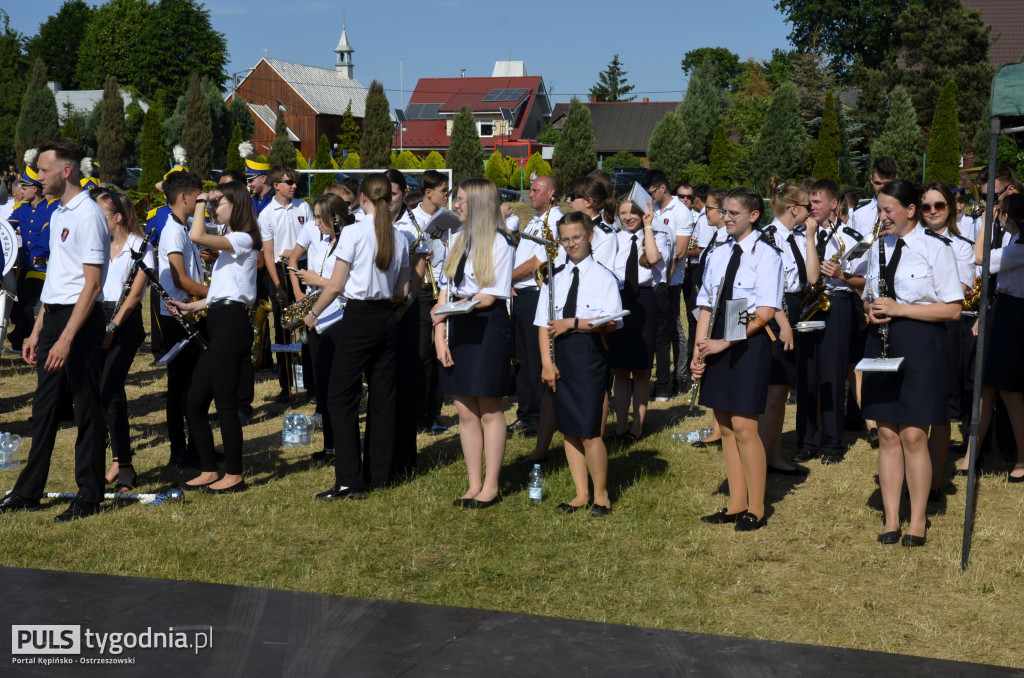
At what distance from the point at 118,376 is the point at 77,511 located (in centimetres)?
106

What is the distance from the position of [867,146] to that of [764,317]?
46.7 meters

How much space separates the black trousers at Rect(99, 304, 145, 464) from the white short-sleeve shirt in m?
0.93

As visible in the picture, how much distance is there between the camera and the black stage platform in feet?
15.2

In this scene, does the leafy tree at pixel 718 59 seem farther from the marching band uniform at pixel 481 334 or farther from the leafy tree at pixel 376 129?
the marching band uniform at pixel 481 334

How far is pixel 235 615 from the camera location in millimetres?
5254

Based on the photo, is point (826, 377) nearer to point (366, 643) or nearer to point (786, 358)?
point (786, 358)

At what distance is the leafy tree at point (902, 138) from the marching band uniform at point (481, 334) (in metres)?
38.8

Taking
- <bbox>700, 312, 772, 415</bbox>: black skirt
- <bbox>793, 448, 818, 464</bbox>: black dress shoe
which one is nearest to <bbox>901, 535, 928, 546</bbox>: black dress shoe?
<bbox>700, 312, 772, 415</bbox>: black skirt

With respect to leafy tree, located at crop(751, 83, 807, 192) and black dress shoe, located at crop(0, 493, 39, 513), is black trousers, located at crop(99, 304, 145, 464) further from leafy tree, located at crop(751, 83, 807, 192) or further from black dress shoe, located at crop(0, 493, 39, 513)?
leafy tree, located at crop(751, 83, 807, 192)

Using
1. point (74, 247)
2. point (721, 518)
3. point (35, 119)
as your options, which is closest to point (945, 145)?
point (721, 518)

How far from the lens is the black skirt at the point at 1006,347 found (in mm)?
7621

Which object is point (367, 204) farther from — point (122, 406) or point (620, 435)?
point (620, 435)

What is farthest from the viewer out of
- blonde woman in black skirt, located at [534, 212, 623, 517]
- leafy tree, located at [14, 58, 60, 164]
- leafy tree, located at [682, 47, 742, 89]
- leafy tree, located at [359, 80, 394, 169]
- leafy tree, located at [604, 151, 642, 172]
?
leafy tree, located at [682, 47, 742, 89]

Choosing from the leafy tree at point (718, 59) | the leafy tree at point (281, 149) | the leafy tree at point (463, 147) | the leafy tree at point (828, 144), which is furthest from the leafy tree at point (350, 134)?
the leafy tree at point (718, 59)
